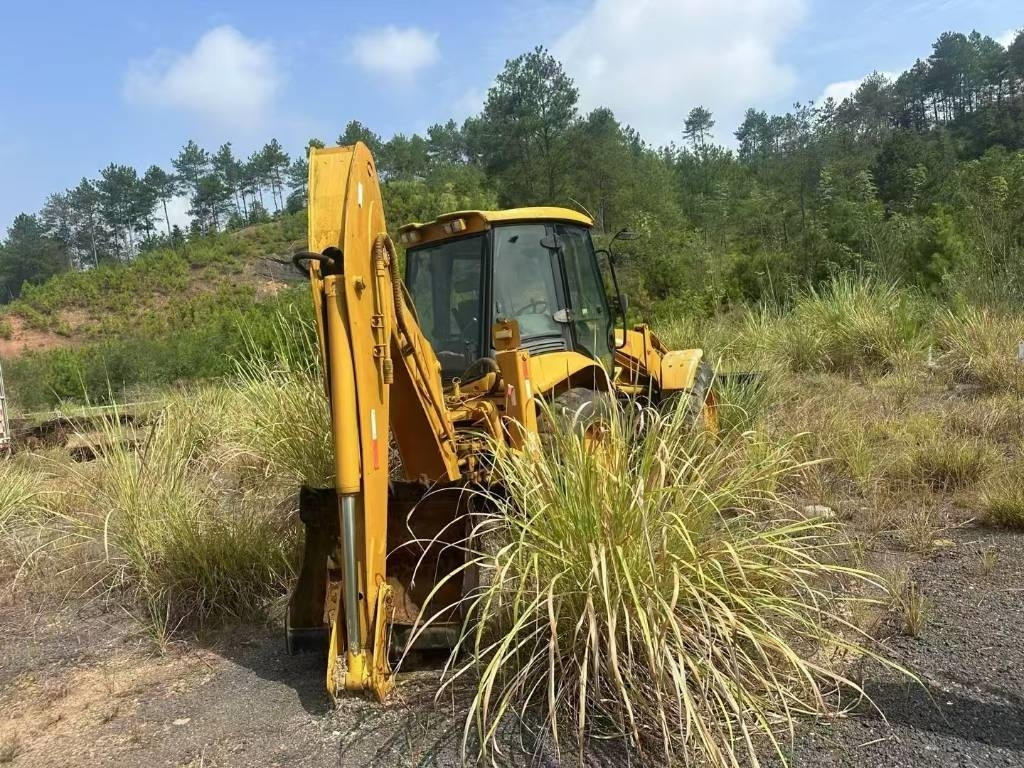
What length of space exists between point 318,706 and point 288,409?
2.77 m

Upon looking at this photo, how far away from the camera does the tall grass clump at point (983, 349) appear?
809 cm

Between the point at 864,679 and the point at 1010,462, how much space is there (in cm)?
339

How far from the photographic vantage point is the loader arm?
9.38ft

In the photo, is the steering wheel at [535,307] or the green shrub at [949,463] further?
the green shrub at [949,463]

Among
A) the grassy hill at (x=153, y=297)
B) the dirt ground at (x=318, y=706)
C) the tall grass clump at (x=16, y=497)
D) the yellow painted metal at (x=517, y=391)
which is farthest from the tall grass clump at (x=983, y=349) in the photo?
the grassy hill at (x=153, y=297)

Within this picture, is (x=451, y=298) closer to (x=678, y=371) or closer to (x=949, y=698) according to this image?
(x=678, y=371)

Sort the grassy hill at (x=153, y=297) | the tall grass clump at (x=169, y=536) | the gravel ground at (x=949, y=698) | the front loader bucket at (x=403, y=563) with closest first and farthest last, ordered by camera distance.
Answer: the gravel ground at (x=949, y=698) < the front loader bucket at (x=403, y=563) < the tall grass clump at (x=169, y=536) < the grassy hill at (x=153, y=297)

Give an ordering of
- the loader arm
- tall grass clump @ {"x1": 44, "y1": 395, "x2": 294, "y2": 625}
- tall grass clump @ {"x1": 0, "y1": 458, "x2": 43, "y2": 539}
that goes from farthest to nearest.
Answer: tall grass clump @ {"x1": 0, "y1": 458, "x2": 43, "y2": 539} → tall grass clump @ {"x1": 44, "y1": 395, "x2": 294, "y2": 625} → the loader arm

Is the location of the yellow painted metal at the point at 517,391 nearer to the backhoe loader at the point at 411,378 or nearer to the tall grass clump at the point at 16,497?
the backhoe loader at the point at 411,378

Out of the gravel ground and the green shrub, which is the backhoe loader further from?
the green shrub

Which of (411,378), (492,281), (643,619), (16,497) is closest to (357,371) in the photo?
(411,378)

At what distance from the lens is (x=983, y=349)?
8867mm

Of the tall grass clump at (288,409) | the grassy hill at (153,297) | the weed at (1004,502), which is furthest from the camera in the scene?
the grassy hill at (153,297)

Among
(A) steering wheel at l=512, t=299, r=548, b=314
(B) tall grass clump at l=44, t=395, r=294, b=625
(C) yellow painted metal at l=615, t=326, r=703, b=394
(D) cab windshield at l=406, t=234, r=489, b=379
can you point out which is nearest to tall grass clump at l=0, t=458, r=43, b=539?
(B) tall grass clump at l=44, t=395, r=294, b=625
